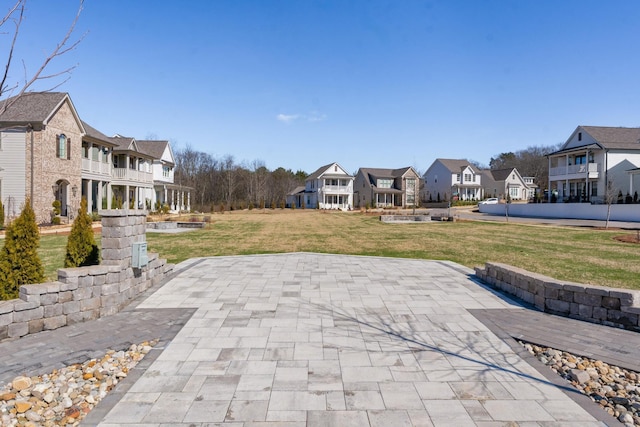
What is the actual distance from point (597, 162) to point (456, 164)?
77.1ft

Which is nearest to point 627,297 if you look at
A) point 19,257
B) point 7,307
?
point 7,307

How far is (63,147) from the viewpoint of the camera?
22922 mm

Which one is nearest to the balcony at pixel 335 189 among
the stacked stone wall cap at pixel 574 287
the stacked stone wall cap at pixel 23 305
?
the stacked stone wall cap at pixel 574 287

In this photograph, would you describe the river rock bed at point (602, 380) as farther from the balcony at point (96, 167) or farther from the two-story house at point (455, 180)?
the two-story house at point (455, 180)

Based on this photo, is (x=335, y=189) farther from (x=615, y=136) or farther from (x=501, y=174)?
(x=615, y=136)

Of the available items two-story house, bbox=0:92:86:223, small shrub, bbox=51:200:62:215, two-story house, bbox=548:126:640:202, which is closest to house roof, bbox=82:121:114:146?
two-story house, bbox=0:92:86:223

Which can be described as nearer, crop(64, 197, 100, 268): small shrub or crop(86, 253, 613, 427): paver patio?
crop(86, 253, 613, 427): paver patio

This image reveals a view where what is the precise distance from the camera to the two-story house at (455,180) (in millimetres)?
56062

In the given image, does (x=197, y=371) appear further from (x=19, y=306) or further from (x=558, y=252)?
(x=558, y=252)

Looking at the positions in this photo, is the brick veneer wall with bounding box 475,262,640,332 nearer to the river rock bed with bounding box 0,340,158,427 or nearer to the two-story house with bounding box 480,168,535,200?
the river rock bed with bounding box 0,340,158,427

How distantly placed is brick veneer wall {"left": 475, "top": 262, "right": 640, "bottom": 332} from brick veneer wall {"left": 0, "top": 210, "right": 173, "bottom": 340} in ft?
23.0

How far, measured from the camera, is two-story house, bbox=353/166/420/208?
184 feet

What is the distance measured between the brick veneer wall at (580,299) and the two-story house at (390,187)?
48107 millimetres

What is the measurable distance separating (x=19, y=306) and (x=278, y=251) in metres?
8.59
